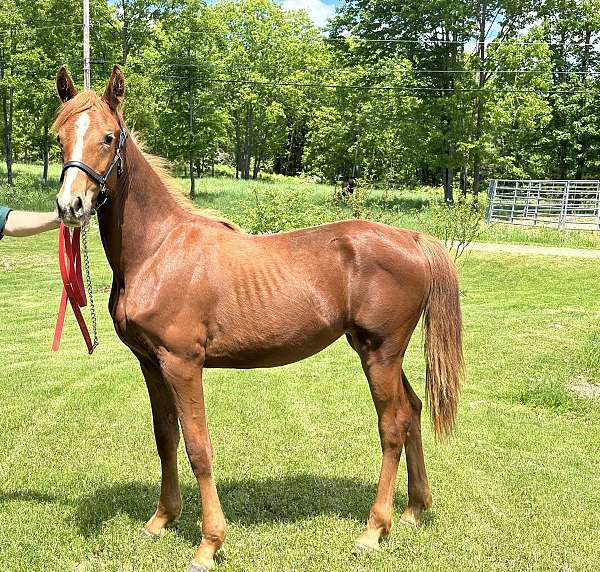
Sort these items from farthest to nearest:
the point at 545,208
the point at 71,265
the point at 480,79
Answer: the point at 480,79, the point at 545,208, the point at 71,265

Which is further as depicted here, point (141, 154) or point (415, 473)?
point (415, 473)

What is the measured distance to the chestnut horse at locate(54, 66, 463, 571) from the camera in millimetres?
3262

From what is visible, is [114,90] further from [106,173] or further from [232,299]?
[232,299]

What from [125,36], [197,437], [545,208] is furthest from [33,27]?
[197,437]

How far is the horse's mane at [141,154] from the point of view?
304 cm

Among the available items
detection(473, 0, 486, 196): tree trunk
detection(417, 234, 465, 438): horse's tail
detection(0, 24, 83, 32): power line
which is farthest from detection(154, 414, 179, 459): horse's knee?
detection(0, 24, 83, 32): power line

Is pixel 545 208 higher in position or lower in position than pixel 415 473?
higher

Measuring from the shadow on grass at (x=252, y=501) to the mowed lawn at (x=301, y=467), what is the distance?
1cm

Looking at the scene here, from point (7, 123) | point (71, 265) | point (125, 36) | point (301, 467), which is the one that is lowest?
point (301, 467)

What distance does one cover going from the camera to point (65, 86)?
3229 millimetres

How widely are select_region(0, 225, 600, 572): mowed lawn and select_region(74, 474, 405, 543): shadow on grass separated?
1cm

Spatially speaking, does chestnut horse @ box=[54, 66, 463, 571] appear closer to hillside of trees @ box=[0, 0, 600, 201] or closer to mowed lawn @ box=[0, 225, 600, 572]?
mowed lawn @ box=[0, 225, 600, 572]

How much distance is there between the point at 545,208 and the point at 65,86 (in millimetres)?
25308

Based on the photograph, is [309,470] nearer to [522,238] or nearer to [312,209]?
[312,209]
